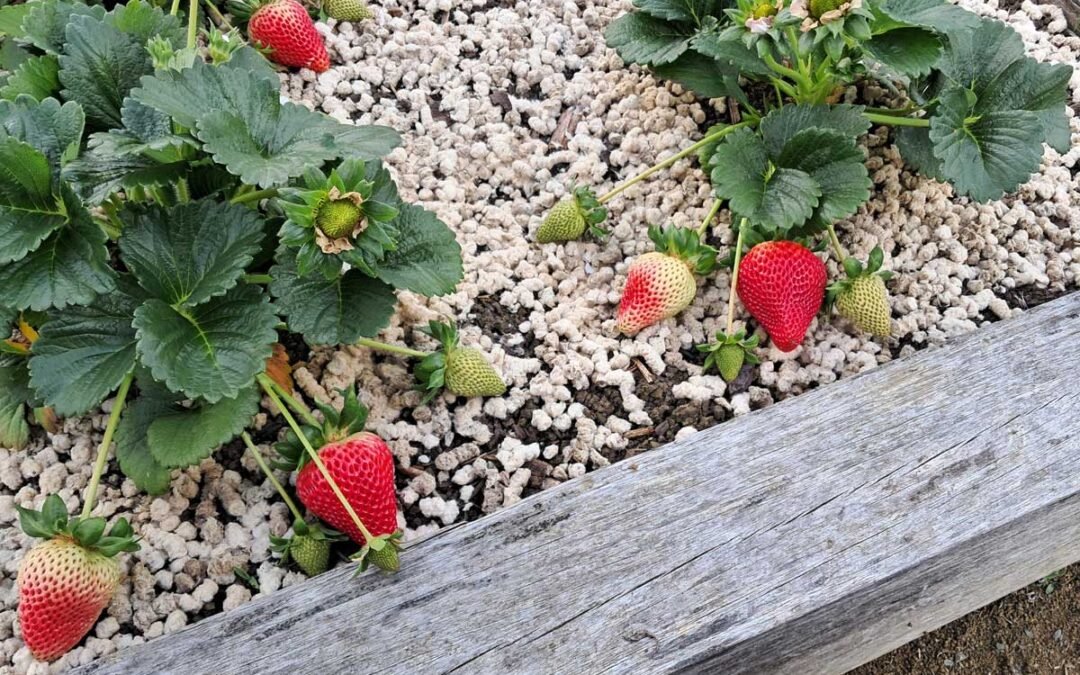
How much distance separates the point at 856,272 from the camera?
4.59ft

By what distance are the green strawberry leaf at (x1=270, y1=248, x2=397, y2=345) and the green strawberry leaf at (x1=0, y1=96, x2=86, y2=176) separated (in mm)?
262

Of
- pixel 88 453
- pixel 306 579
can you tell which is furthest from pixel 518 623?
pixel 88 453

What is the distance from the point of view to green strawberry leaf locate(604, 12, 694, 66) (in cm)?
154

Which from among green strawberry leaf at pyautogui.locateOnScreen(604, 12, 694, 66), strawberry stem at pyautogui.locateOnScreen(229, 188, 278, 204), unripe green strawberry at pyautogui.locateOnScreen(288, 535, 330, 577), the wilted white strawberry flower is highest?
the wilted white strawberry flower

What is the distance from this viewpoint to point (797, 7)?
126cm

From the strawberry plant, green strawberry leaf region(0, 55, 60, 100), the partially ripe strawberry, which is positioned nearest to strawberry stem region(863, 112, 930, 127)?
the strawberry plant

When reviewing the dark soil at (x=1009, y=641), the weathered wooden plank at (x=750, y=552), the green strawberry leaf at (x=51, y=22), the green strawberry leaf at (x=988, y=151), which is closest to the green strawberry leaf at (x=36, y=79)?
the green strawberry leaf at (x=51, y=22)

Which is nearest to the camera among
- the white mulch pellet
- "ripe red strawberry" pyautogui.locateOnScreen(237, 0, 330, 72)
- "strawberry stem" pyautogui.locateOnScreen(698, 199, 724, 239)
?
the white mulch pellet

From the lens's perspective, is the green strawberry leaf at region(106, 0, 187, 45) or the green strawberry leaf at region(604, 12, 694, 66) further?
the green strawberry leaf at region(604, 12, 694, 66)

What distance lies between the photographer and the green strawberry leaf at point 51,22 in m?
1.32

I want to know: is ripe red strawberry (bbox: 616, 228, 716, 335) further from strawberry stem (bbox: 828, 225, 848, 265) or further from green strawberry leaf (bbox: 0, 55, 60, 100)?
green strawberry leaf (bbox: 0, 55, 60, 100)

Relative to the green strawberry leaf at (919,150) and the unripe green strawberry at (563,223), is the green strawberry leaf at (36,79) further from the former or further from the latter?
the green strawberry leaf at (919,150)

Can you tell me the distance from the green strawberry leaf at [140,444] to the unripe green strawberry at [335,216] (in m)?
0.32

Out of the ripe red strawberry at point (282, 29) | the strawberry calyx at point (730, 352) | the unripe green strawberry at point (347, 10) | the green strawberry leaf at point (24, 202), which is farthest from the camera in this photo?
the unripe green strawberry at point (347, 10)
